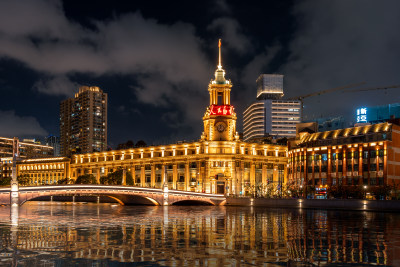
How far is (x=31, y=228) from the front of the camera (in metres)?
58.5

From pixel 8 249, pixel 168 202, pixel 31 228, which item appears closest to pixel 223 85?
pixel 168 202

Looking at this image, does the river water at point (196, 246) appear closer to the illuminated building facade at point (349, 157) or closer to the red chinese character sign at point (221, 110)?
the illuminated building facade at point (349, 157)

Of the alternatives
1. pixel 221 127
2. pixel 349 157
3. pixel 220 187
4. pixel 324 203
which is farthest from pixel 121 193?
pixel 349 157

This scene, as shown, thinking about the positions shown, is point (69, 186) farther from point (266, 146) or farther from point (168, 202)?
point (266, 146)

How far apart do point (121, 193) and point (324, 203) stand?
48872 millimetres

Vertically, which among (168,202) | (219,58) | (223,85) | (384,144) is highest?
(219,58)

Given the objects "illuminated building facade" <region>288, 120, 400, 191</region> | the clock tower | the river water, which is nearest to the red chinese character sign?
the clock tower

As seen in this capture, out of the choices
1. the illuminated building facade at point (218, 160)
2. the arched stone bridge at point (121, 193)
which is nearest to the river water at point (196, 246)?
the arched stone bridge at point (121, 193)

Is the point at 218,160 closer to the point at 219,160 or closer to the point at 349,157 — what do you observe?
the point at 219,160

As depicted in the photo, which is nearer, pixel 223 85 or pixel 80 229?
pixel 80 229

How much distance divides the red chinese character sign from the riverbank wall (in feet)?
150

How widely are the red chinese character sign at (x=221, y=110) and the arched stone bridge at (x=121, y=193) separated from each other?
4491 cm

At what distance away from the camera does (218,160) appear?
17088 cm

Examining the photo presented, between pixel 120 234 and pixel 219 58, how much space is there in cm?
14534
